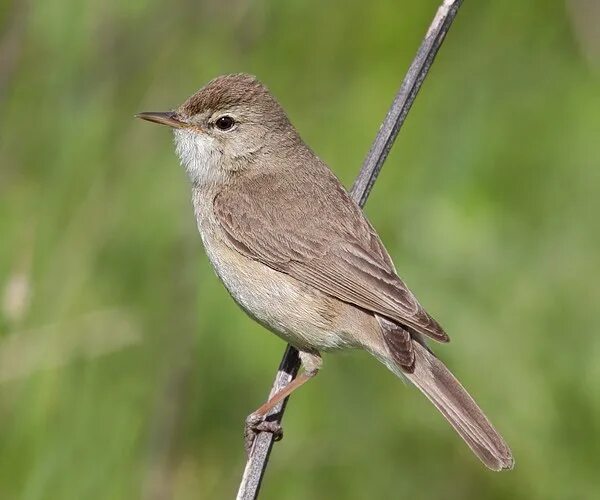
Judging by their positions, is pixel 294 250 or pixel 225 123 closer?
pixel 294 250

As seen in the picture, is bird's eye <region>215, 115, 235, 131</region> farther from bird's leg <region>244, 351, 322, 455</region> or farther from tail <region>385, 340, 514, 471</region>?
tail <region>385, 340, 514, 471</region>

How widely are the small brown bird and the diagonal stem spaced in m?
0.08

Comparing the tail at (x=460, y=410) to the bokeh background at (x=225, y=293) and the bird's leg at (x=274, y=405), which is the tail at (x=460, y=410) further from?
the bokeh background at (x=225, y=293)

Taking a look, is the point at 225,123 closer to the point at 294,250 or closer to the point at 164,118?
the point at 164,118

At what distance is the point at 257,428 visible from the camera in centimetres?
484

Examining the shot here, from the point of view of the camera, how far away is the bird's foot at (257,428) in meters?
4.77

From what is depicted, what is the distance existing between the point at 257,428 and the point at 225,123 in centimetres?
151

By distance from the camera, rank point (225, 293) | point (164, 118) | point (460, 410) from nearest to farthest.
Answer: point (460, 410) → point (164, 118) → point (225, 293)

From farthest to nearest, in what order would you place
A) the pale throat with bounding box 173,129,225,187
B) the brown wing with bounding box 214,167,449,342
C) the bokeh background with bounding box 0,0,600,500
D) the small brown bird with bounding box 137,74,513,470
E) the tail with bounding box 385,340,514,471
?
1. the pale throat with bounding box 173,129,225,187
2. the bokeh background with bounding box 0,0,600,500
3. the brown wing with bounding box 214,167,449,342
4. the small brown bird with bounding box 137,74,513,470
5. the tail with bounding box 385,340,514,471

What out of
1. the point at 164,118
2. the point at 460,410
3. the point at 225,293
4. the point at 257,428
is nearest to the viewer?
the point at 460,410

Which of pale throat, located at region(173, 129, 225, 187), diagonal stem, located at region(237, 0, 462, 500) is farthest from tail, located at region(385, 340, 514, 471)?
pale throat, located at region(173, 129, 225, 187)

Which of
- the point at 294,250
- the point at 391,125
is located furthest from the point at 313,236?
the point at 391,125

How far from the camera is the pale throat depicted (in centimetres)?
540

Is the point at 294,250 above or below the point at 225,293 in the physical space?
below
